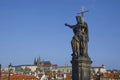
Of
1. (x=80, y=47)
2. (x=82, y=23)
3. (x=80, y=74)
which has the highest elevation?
(x=82, y=23)

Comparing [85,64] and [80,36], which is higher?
[80,36]

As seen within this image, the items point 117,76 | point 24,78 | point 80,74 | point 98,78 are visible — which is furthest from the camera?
point 117,76

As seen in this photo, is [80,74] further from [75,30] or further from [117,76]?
[117,76]

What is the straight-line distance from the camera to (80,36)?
15898mm

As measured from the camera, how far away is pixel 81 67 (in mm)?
15492

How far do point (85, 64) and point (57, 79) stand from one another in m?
91.2

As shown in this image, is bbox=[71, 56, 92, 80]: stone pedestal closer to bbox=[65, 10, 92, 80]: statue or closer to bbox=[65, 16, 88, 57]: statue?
bbox=[65, 10, 92, 80]: statue

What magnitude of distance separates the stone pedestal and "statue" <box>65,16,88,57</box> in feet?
0.85

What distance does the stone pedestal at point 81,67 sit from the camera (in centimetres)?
1548

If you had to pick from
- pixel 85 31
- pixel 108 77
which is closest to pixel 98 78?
pixel 108 77

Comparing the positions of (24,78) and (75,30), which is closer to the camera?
(75,30)

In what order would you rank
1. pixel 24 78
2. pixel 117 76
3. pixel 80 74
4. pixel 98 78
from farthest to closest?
pixel 117 76 → pixel 98 78 → pixel 24 78 → pixel 80 74

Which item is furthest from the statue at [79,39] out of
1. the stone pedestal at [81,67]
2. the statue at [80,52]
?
the stone pedestal at [81,67]

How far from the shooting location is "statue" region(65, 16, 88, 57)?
15.8 meters
